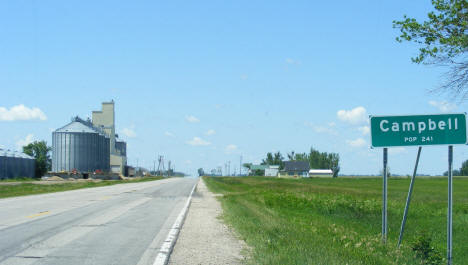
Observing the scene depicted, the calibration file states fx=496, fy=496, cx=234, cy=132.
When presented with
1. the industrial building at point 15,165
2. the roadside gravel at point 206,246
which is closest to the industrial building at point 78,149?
the industrial building at point 15,165

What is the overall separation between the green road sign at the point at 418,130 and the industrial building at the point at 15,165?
86380mm

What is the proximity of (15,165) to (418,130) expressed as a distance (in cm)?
9396

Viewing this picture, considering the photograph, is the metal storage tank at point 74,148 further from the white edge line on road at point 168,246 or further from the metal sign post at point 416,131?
the metal sign post at point 416,131

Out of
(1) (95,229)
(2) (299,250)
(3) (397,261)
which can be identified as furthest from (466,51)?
(1) (95,229)

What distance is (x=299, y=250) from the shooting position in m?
9.20

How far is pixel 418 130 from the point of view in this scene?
9258 millimetres

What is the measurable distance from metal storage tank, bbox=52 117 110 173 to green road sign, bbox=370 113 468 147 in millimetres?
87812

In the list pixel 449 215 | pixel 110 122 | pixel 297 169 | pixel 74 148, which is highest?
pixel 110 122

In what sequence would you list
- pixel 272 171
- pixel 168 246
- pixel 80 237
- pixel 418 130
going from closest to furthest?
pixel 418 130 → pixel 168 246 → pixel 80 237 → pixel 272 171

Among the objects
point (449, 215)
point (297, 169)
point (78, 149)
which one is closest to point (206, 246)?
point (449, 215)

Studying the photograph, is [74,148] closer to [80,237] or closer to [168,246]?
[80,237]

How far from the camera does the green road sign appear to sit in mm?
8727

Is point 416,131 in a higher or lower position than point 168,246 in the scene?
higher

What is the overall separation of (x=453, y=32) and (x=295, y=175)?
152779 millimetres
